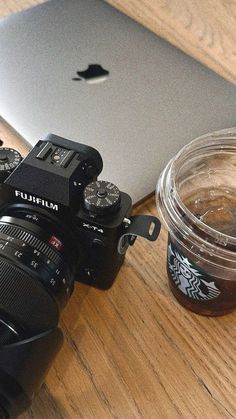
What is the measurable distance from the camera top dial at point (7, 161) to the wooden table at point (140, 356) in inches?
5.4

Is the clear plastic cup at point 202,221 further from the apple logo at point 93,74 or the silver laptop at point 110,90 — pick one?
the apple logo at point 93,74

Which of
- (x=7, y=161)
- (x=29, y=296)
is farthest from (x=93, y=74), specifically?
(x=29, y=296)

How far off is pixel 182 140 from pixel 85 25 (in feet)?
0.85

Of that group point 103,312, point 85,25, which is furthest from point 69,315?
point 85,25

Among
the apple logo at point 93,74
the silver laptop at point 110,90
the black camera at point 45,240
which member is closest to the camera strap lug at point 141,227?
the black camera at point 45,240

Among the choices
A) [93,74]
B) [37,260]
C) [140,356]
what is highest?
[93,74]

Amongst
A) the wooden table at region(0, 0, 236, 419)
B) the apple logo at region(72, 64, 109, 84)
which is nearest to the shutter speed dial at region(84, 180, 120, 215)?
the wooden table at region(0, 0, 236, 419)

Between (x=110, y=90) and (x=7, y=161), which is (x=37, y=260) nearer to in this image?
(x=7, y=161)

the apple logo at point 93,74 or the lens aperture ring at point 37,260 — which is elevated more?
the apple logo at point 93,74

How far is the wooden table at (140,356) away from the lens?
0.43m

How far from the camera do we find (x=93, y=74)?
2.15ft

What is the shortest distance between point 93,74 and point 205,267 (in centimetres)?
33

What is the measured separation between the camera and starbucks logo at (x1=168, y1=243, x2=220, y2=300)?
1.45 ft

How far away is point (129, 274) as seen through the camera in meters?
0.52
